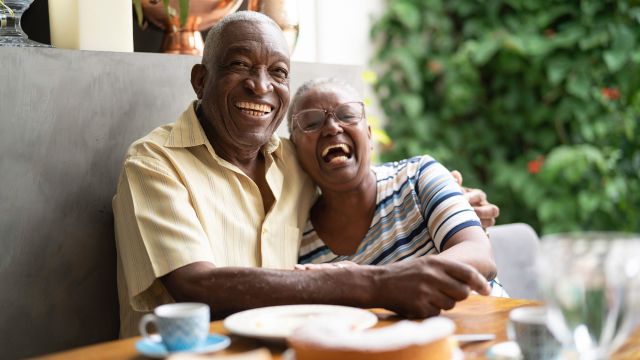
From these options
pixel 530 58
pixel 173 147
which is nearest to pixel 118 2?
pixel 173 147

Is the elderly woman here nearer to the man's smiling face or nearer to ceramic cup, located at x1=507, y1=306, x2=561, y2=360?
the man's smiling face

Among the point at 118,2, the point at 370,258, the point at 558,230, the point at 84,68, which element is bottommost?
the point at 558,230

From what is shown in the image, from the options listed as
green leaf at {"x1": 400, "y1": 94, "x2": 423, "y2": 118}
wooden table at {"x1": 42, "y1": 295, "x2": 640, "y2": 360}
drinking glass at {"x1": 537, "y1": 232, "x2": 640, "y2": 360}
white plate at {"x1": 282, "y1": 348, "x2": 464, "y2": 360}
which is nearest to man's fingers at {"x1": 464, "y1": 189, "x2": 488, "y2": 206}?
wooden table at {"x1": 42, "y1": 295, "x2": 640, "y2": 360}

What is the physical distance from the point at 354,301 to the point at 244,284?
23cm

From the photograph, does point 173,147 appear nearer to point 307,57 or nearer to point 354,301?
point 354,301

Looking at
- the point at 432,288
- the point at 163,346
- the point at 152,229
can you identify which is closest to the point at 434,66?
the point at 152,229

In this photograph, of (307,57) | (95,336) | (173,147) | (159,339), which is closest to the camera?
(159,339)

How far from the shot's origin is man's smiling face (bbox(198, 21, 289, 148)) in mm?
1929

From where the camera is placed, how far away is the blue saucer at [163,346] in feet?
3.70

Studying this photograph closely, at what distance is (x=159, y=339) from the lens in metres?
1.22

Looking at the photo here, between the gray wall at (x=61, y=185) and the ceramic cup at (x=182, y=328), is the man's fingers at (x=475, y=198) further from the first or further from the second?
the ceramic cup at (x=182, y=328)

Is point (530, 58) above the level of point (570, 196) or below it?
above

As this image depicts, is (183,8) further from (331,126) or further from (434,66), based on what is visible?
(434,66)

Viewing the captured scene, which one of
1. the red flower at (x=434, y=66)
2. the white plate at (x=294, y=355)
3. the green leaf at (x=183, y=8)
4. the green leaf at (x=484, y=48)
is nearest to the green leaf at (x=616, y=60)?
the green leaf at (x=484, y=48)
